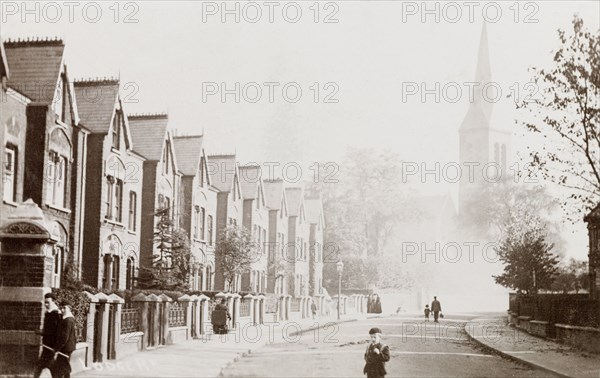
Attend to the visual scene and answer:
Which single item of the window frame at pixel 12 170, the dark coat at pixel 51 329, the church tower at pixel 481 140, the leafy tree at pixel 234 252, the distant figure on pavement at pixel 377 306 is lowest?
the distant figure on pavement at pixel 377 306

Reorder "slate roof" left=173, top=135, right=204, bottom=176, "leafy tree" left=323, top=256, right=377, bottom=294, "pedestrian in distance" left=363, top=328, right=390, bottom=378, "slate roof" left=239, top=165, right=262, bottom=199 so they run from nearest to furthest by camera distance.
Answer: "pedestrian in distance" left=363, top=328, right=390, bottom=378
"slate roof" left=173, top=135, right=204, bottom=176
"slate roof" left=239, top=165, right=262, bottom=199
"leafy tree" left=323, top=256, right=377, bottom=294

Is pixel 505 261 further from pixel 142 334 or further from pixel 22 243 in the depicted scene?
pixel 22 243

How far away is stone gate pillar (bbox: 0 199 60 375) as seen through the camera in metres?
12.9

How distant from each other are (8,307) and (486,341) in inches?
710

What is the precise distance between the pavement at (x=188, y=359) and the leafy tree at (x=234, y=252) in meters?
13.1

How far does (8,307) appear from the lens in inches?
512

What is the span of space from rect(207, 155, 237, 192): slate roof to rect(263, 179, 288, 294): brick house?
868 cm

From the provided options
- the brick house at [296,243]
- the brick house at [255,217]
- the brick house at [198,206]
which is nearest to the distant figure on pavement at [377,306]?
the brick house at [296,243]

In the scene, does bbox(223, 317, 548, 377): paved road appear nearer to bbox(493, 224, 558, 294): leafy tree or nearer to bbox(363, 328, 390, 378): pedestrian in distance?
bbox(363, 328, 390, 378): pedestrian in distance

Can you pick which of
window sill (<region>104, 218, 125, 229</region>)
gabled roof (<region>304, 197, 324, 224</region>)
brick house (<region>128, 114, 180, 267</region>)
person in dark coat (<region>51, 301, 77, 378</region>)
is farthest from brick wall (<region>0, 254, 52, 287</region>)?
gabled roof (<region>304, 197, 324, 224</region>)

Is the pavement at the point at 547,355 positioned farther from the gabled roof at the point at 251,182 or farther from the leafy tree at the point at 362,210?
the leafy tree at the point at 362,210

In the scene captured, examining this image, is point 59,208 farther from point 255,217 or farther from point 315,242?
point 315,242

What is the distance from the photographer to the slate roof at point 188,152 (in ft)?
132

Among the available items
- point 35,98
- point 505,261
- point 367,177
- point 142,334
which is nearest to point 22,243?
point 142,334
